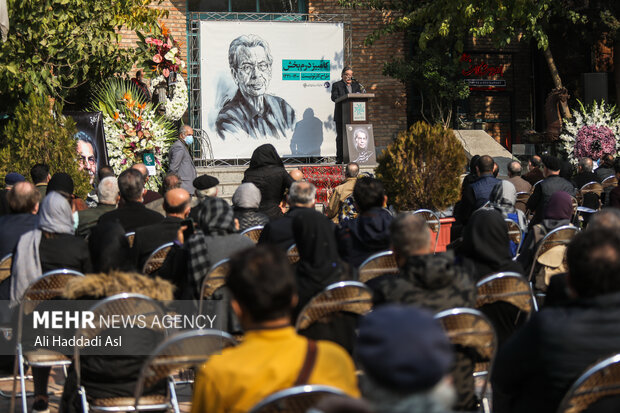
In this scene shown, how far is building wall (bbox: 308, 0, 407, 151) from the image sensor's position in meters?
18.0

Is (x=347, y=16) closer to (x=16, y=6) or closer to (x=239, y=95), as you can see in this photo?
(x=239, y=95)

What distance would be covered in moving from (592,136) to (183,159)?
26.3 feet

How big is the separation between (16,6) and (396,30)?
28.2 feet

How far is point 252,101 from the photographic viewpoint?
16.1 metres

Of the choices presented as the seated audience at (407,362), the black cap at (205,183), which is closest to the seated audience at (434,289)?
the seated audience at (407,362)

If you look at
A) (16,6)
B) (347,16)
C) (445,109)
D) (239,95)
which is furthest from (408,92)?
(16,6)

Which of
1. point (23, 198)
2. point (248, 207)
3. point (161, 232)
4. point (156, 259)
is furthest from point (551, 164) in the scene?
point (23, 198)

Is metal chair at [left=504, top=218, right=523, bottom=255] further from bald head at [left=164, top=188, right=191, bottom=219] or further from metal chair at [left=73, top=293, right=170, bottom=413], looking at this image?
metal chair at [left=73, top=293, right=170, bottom=413]

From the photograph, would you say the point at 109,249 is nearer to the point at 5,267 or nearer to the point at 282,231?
the point at 5,267

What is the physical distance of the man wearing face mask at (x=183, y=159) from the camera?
423 inches

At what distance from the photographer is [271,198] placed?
27.7ft

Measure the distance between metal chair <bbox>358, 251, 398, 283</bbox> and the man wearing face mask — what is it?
635cm

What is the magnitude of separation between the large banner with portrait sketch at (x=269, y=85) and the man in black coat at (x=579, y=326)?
43.9 ft

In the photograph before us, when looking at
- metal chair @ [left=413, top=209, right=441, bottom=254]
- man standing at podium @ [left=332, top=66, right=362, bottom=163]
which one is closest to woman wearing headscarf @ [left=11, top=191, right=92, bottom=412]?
metal chair @ [left=413, top=209, right=441, bottom=254]
